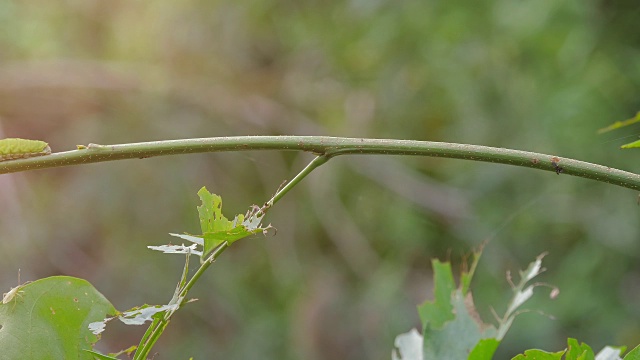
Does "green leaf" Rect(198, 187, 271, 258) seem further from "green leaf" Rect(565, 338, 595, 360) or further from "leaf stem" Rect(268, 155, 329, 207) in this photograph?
"green leaf" Rect(565, 338, 595, 360)

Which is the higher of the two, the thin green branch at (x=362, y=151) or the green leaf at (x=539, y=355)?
the thin green branch at (x=362, y=151)

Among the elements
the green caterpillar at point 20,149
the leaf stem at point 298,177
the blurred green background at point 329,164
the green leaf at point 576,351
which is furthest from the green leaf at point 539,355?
the blurred green background at point 329,164

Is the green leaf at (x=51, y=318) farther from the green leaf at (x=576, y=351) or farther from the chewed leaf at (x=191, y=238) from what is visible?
the green leaf at (x=576, y=351)

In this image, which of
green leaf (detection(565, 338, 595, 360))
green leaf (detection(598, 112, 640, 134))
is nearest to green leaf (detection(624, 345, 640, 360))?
green leaf (detection(565, 338, 595, 360))

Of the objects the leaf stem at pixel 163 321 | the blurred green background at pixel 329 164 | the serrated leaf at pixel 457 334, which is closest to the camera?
the leaf stem at pixel 163 321

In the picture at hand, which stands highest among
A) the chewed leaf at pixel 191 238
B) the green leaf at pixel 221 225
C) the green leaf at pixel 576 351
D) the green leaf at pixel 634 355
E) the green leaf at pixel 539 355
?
the green leaf at pixel 221 225

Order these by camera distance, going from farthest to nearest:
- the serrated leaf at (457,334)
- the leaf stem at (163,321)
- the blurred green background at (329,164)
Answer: the blurred green background at (329,164) → the serrated leaf at (457,334) → the leaf stem at (163,321)
